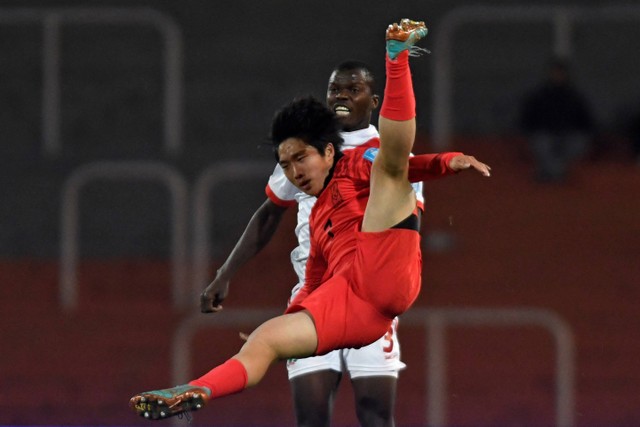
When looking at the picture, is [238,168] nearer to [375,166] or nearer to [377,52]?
[377,52]

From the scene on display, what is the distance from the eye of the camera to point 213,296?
511cm

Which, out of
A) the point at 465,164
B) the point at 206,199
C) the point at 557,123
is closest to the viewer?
the point at 465,164

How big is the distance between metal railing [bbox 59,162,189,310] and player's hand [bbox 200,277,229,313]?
392 centimetres

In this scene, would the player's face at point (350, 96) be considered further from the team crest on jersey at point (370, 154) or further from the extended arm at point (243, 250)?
the extended arm at point (243, 250)

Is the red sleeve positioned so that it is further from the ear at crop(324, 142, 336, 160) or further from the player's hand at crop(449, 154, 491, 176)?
the ear at crop(324, 142, 336, 160)

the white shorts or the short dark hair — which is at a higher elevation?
the short dark hair

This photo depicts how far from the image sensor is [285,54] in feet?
36.5

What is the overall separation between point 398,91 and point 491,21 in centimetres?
649

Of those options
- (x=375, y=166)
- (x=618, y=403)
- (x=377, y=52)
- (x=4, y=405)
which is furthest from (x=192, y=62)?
(x=375, y=166)

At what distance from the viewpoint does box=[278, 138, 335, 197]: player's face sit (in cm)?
454

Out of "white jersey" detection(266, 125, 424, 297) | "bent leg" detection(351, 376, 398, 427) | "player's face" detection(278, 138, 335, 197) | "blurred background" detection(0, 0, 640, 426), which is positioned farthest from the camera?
"blurred background" detection(0, 0, 640, 426)

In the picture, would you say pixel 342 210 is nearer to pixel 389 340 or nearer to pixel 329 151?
pixel 329 151

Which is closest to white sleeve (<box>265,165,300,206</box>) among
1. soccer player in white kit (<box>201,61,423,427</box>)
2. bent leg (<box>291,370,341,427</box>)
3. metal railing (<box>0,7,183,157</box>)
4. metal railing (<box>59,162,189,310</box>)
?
soccer player in white kit (<box>201,61,423,427</box>)

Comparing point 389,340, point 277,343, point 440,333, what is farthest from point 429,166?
point 440,333
